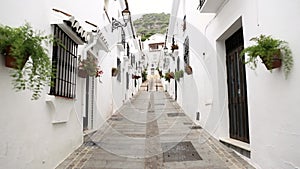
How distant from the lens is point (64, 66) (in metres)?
4.59

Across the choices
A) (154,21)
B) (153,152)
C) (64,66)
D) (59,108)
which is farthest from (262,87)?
(154,21)

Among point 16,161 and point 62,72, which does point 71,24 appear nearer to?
point 62,72

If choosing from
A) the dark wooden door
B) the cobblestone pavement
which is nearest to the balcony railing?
the dark wooden door

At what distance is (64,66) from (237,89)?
12.6 feet

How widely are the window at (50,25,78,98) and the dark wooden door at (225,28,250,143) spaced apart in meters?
3.68

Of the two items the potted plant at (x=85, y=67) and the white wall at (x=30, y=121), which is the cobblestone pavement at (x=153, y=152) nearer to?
the white wall at (x=30, y=121)

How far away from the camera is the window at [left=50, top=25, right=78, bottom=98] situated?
4.18m

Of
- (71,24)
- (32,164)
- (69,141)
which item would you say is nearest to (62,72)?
(71,24)

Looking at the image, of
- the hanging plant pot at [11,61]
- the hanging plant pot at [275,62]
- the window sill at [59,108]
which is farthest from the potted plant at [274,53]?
the window sill at [59,108]

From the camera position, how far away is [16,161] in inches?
113

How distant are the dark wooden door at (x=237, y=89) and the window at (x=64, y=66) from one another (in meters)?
3.68

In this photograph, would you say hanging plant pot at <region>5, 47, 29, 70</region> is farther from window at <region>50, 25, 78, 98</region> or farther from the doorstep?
the doorstep

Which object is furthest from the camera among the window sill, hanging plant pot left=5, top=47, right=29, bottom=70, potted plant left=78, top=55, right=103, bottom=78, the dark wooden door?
potted plant left=78, top=55, right=103, bottom=78

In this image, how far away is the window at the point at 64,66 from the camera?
13.7 feet
